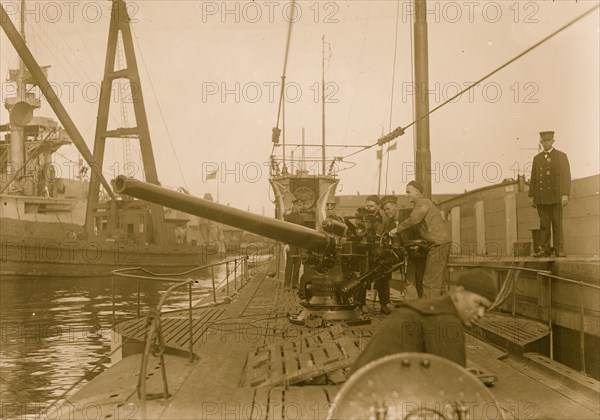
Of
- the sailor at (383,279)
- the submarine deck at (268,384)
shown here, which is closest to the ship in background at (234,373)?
the submarine deck at (268,384)

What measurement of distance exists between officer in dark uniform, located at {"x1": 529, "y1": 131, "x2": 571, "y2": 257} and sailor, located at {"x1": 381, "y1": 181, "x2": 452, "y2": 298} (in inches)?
110

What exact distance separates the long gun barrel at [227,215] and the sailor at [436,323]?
3.44 meters

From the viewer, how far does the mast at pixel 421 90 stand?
9773 millimetres

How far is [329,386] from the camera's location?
5855 mm

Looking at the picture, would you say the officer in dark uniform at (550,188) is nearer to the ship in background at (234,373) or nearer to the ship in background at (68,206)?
the ship in background at (234,373)

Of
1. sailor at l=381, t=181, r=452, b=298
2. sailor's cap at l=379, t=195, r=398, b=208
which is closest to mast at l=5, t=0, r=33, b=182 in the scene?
sailor's cap at l=379, t=195, r=398, b=208

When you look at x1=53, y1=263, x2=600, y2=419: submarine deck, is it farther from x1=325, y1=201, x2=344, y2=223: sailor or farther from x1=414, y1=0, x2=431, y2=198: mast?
x1=414, y1=0, x2=431, y2=198: mast

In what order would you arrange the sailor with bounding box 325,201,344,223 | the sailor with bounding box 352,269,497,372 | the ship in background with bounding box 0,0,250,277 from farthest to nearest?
the ship in background with bounding box 0,0,250,277 → the sailor with bounding box 325,201,344,223 → the sailor with bounding box 352,269,497,372

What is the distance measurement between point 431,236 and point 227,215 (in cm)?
296

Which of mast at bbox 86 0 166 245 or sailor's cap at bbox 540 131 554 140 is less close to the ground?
mast at bbox 86 0 166 245

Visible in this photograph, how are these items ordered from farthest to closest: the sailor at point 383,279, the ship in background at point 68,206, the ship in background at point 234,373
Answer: the ship in background at point 68,206, the sailor at point 383,279, the ship in background at point 234,373

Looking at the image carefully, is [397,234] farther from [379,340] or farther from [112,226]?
[112,226]

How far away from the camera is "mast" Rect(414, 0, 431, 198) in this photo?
9.77 m

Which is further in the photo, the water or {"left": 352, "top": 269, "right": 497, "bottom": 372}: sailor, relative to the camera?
the water
